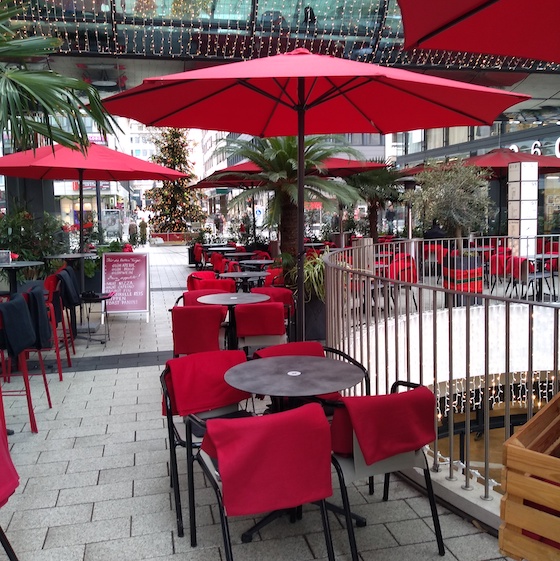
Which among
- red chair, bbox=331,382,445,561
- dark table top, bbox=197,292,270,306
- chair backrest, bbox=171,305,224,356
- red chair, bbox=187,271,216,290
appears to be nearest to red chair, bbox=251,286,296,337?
dark table top, bbox=197,292,270,306

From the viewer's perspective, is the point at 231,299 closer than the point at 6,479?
No

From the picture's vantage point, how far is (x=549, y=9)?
277 cm

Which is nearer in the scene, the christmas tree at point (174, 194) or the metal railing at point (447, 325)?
the metal railing at point (447, 325)

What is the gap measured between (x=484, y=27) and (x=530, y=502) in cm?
214

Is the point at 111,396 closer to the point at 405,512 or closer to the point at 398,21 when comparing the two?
the point at 405,512

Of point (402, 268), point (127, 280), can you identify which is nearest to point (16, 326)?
point (127, 280)

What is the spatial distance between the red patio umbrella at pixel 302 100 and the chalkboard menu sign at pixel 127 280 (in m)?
4.18

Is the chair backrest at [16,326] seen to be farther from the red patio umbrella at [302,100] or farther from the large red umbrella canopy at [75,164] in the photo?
the large red umbrella canopy at [75,164]

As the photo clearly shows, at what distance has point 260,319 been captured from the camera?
18.0 feet

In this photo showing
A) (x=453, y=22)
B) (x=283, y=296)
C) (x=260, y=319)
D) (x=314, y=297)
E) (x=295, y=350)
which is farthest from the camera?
(x=314, y=297)

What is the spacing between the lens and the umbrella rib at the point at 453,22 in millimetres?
2723

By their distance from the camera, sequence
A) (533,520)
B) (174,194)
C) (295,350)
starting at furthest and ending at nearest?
(174,194) → (295,350) → (533,520)

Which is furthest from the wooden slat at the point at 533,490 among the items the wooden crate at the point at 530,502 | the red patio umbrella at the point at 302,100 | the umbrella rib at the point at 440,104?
the umbrella rib at the point at 440,104

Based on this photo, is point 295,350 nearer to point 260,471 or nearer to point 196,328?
point 260,471
